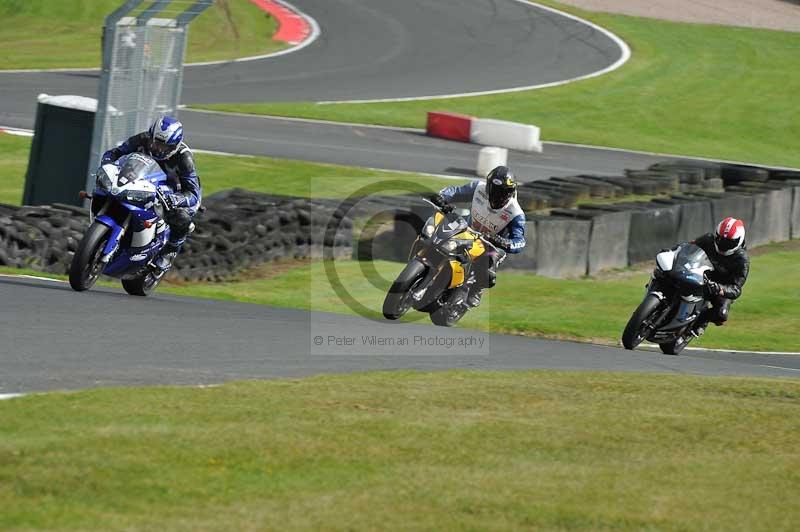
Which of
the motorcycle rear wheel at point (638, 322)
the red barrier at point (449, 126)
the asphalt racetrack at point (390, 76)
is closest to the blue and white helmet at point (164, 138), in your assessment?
the motorcycle rear wheel at point (638, 322)

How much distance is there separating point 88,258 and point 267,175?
38.4 feet

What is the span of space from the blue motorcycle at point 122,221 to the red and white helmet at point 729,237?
5685 mm

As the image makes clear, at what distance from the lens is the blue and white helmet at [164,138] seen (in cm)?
1152

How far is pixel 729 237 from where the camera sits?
12.9 metres

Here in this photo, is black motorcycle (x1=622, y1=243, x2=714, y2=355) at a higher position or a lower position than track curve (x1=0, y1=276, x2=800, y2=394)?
higher

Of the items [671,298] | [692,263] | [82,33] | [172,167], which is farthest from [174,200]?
[82,33]

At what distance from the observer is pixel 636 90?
3688cm

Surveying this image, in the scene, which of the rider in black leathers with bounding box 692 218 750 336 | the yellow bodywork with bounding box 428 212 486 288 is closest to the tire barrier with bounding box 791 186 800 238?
the rider in black leathers with bounding box 692 218 750 336

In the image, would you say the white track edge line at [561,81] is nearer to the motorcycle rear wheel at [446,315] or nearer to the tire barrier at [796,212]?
the tire barrier at [796,212]

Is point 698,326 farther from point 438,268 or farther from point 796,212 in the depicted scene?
point 796,212

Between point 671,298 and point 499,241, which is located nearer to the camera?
point 499,241

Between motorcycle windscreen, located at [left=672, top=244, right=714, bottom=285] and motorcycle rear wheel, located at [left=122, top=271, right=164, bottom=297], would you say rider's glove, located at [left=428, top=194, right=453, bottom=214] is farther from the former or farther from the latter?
motorcycle rear wheel, located at [left=122, top=271, right=164, bottom=297]

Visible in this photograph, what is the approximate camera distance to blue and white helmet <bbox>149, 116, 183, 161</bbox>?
11.5m

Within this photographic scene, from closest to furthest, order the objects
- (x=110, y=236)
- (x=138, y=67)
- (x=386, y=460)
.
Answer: (x=386, y=460)
(x=110, y=236)
(x=138, y=67)
